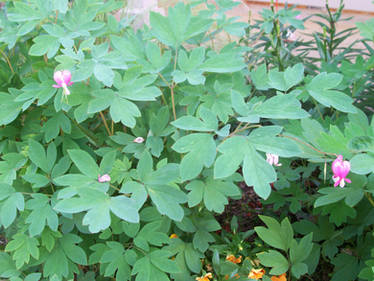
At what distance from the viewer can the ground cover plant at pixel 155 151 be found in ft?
3.02

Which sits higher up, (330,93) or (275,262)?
(330,93)

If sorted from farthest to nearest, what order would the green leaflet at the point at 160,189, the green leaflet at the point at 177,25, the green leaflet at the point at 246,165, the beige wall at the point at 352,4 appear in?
the beige wall at the point at 352,4
the green leaflet at the point at 177,25
the green leaflet at the point at 160,189
the green leaflet at the point at 246,165

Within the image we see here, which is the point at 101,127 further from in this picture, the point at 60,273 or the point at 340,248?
the point at 340,248

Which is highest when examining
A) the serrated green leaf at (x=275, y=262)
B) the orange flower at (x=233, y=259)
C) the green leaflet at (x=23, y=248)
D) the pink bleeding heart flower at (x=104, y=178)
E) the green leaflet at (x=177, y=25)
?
the green leaflet at (x=177, y=25)

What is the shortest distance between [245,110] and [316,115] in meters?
0.63

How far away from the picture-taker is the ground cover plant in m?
0.92

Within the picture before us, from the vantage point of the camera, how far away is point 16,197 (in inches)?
42.1

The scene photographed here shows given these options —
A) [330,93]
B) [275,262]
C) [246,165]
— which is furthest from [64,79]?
[275,262]

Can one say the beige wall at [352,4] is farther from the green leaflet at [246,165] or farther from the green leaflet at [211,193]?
the green leaflet at [246,165]

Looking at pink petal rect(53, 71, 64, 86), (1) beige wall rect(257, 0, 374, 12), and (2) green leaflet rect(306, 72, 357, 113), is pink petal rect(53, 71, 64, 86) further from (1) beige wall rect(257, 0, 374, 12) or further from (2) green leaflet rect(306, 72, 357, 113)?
(1) beige wall rect(257, 0, 374, 12)

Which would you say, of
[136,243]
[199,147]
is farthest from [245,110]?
[136,243]

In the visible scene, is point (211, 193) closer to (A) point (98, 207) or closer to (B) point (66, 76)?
(A) point (98, 207)

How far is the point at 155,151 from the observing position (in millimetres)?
1126

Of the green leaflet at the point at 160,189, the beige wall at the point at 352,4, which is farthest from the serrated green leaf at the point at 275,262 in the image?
the beige wall at the point at 352,4
